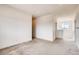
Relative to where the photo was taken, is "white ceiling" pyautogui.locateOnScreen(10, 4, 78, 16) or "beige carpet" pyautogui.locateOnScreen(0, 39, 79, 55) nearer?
"beige carpet" pyautogui.locateOnScreen(0, 39, 79, 55)

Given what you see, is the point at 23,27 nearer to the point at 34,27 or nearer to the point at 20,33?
the point at 20,33

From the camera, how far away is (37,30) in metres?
5.94

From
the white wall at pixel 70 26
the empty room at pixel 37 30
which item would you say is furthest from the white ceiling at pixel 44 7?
the white wall at pixel 70 26

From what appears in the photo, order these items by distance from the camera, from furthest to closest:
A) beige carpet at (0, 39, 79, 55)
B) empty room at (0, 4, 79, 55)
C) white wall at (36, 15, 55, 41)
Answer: white wall at (36, 15, 55, 41) → empty room at (0, 4, 79, 55) → beige carpet at (0, 39, 79, 55)

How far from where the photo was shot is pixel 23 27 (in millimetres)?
3984

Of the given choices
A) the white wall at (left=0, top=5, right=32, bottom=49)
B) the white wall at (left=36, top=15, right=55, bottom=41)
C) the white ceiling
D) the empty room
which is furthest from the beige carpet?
the white ceiling

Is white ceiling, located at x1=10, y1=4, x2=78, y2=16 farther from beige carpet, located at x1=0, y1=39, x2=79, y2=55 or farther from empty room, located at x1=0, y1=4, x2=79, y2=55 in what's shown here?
beige carpet, located at x1=0, y1=39, x2=79, y2=55

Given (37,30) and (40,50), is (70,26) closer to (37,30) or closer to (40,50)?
(37,30)

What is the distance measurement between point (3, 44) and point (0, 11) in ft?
4.11

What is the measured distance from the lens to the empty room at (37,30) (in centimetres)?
283

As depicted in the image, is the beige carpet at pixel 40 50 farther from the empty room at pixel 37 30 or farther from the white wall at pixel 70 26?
the white wall at pixel 70 26

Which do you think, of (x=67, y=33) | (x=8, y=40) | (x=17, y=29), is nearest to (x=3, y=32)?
(x=8, y=40)

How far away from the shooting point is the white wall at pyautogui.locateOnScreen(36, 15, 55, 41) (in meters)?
4.57

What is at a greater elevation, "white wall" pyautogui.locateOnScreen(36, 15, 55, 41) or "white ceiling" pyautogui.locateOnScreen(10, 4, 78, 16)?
"white ceiling" pyautogui.locateOnScreen(10, 4, 78, 16)
